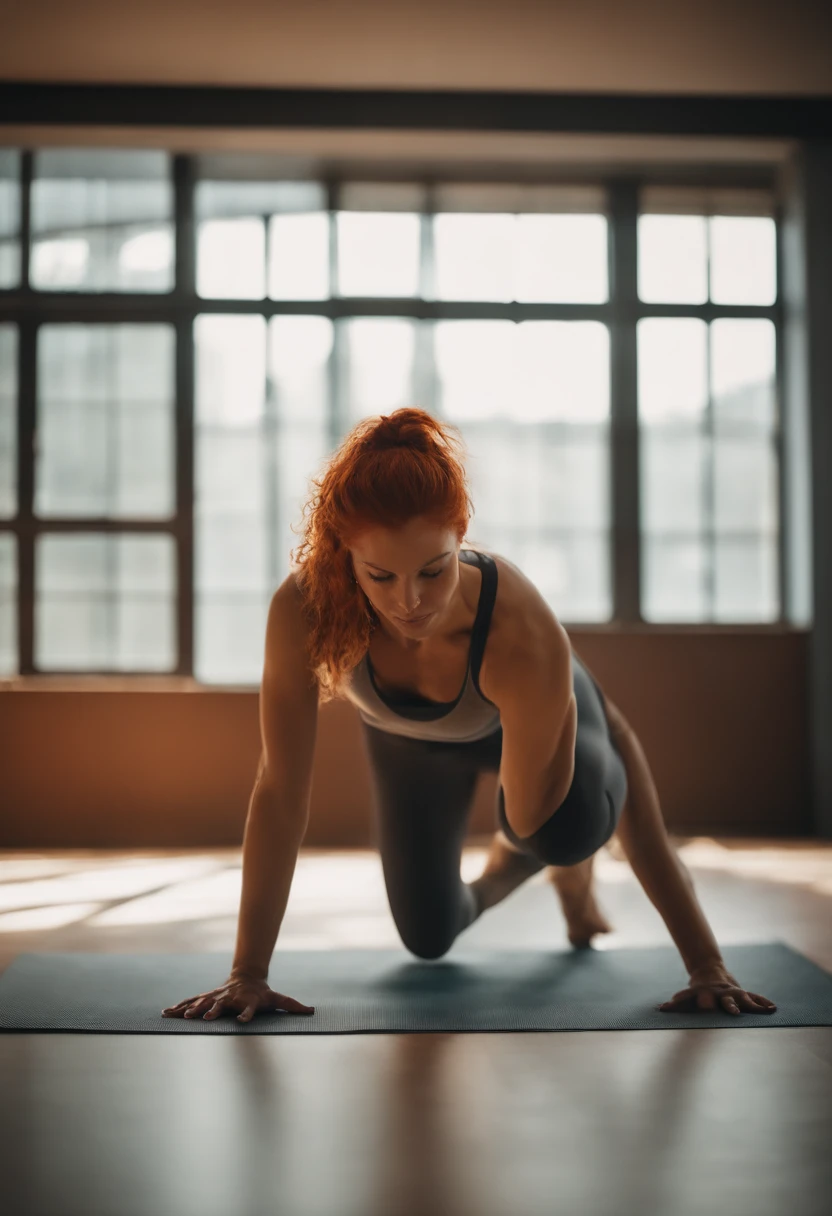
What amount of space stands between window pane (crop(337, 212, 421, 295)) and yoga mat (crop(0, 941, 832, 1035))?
2783 mm

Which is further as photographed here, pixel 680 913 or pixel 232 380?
pixel 232 380

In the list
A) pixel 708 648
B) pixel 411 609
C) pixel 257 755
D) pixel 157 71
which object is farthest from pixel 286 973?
pixel 157 71

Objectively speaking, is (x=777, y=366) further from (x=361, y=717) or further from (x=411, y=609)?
(x=411, y=609)

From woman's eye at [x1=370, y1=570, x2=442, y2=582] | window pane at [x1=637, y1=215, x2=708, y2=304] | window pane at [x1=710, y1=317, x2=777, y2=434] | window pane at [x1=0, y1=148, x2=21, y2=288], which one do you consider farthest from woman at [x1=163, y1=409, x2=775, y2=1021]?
window pane at [x1=0, y1=148, x2=21, y2=288]

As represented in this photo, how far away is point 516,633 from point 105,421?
2.94m

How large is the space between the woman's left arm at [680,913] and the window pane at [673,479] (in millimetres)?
2573

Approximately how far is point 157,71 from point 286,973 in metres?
3.18

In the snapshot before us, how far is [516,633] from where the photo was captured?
5.80ft

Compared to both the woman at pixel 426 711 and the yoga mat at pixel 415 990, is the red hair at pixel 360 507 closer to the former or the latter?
the woman at pixel 426 711

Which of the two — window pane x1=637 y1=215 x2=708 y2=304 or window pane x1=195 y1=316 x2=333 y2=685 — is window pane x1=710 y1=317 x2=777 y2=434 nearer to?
window pane x1=637 y1=215 x2=708 y2=304

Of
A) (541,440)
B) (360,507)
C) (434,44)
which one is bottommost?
(360,507)

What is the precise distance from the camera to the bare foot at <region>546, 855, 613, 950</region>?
2.26 metres

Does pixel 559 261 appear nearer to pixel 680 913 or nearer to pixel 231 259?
pixel 231 259

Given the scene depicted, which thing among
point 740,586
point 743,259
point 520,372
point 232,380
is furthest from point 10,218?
point 740,586
